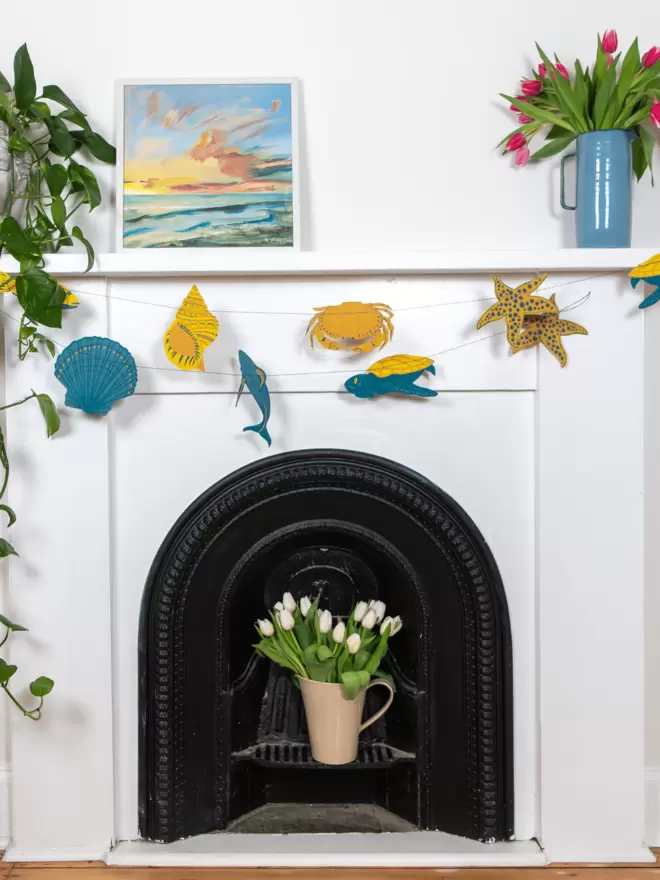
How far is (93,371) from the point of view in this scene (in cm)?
139

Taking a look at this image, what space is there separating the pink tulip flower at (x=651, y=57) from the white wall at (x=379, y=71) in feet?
0.49

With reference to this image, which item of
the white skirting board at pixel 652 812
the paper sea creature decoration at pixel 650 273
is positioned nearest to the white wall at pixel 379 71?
the paper sea creature decoration at pixel 650 273

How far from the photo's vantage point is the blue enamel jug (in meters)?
1.39

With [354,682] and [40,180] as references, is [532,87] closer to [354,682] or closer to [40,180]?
[40,180]

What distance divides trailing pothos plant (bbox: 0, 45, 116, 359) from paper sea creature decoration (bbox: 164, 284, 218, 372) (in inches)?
7.8

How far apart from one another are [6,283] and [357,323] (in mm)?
689

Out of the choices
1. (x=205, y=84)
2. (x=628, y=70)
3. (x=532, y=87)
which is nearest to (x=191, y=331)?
(x=205, y=84)

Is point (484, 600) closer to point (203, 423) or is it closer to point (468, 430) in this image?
point (468, 430)

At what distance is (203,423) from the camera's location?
1.49m

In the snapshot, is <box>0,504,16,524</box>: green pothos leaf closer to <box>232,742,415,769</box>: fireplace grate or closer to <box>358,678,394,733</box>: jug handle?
<box>232,742,415,769</box>: fireplace grate

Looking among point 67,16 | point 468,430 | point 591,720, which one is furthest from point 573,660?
point 67,16

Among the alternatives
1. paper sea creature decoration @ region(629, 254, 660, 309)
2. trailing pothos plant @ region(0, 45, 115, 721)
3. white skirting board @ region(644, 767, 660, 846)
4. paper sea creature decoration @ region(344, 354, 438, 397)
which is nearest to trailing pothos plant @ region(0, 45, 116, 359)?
trailing pothos plant @ region(0, 45, 115, 721)

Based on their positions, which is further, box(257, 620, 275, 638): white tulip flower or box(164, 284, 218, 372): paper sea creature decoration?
box(257, 620, 275, 638): white tulip flower

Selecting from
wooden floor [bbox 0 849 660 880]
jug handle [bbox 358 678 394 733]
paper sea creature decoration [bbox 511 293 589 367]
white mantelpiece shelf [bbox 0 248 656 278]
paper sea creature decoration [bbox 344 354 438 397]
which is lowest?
wooden floor [bbox 0 849 660 880]
